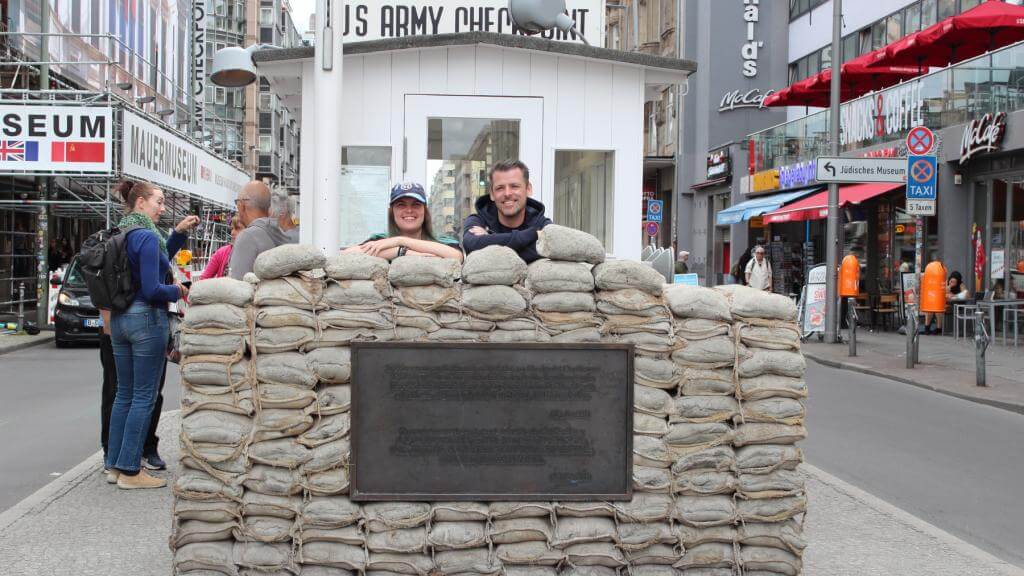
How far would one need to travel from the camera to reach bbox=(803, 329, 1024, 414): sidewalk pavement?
39.4 ft

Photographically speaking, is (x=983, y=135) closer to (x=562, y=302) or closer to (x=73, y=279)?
(x=73, y=279)

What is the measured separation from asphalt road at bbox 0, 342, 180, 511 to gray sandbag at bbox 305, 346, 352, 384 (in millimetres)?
3388

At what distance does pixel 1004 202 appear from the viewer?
764 inches

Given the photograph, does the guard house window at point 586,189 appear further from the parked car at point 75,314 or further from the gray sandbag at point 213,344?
the parked car at point 75,314

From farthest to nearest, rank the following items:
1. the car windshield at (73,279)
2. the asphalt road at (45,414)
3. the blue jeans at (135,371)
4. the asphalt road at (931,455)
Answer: the car windshield at (73,279), the asphalt road at (45,414), the asphalt road at (931,455), the blue jeans at (135,371)

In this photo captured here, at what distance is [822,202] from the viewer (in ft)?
76.9

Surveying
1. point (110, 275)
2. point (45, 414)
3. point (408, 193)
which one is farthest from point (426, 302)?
point (45, 414)

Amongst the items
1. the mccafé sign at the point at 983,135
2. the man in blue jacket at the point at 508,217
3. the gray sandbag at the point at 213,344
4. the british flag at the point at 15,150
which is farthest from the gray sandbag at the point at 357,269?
the mccafé sign at the point at 983,135

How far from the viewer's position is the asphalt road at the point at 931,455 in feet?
20.8

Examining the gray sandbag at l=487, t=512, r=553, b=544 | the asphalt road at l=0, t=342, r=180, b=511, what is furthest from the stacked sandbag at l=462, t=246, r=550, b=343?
the asphalt road at l=0, t=342, r=180, b=511

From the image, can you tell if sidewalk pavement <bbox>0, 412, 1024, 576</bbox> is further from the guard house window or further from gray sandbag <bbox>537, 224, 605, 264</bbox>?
the guard house window

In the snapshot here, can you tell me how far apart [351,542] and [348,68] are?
379 centimetres

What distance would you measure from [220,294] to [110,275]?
2.32m

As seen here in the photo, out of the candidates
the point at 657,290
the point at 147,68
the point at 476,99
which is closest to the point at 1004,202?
the point at 476,99
